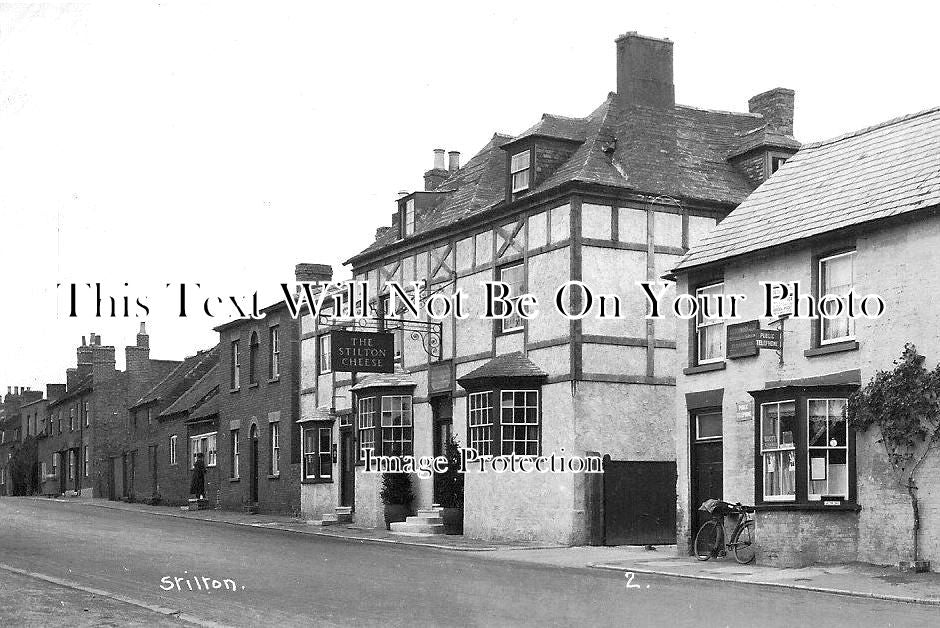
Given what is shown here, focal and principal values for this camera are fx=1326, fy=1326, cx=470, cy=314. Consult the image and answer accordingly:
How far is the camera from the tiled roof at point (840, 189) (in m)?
22.1

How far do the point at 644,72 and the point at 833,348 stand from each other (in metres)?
13.0

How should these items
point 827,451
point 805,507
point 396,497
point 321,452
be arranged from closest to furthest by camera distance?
point 805,507 < point 827,451 < point 396,497 < point 321,452

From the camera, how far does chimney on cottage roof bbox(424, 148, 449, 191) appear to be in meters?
40.5

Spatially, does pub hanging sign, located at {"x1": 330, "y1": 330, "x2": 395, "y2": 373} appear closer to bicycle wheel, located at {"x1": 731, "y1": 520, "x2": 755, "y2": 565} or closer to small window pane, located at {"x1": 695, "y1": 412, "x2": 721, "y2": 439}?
small window pane, located at {"x1": 695, "y1": 412, "x2": 721, "y2": 439}

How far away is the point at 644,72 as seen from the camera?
111ft

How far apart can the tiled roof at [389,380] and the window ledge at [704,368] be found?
428 inches

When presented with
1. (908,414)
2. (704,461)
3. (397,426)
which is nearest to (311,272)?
(397,426)

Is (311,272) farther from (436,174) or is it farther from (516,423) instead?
(516,423)

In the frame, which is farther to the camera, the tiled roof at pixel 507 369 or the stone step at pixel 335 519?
the stone step at pixel 335 519

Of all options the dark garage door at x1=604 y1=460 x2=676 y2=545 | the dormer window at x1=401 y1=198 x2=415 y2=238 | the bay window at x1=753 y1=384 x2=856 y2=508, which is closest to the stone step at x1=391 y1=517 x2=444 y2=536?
the dark garage door at x1=604 y1=460 x2=676 y2=545

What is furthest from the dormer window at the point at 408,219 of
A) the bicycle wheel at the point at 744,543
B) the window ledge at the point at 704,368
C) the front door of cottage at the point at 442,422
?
the bicycle wheel at the point at 744,543

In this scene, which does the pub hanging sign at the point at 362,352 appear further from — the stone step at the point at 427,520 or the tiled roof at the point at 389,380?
the stone step at the point at 427,520

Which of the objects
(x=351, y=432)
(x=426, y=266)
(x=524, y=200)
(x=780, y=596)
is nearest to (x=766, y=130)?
(x=524, y=200)

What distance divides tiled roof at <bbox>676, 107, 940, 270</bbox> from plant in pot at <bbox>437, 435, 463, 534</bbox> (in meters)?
8.98
